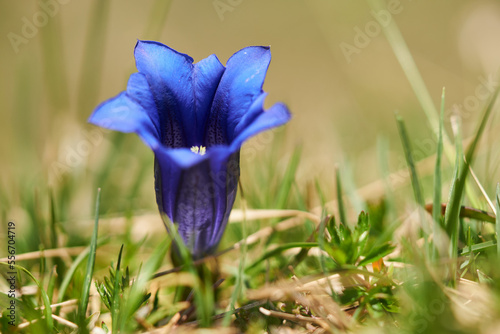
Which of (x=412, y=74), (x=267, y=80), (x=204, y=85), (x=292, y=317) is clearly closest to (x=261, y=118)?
(x=204, y=85)

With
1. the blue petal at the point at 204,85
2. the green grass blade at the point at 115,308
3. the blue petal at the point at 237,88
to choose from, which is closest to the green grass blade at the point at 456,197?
the blue petal at the point at 237,88

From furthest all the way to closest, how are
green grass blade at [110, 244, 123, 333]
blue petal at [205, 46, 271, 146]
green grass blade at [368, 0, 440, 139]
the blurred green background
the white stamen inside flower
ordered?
the blurred green background < green grass blade at [368, 0, 440, 139] < the white stamen inside flower < blue petal at [205, 46, 271, 146] < green grass blade at [110, 244, 123, 333]

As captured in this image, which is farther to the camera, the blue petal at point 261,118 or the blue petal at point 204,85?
the blue petal at point 204,85

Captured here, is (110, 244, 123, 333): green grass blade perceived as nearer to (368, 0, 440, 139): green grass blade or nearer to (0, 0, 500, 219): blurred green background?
(0, 0, 500, 219): blurred green background

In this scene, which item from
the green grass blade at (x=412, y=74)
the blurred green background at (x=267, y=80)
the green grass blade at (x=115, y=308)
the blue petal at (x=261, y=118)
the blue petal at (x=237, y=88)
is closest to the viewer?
the blue petal at (x=261, y=118)

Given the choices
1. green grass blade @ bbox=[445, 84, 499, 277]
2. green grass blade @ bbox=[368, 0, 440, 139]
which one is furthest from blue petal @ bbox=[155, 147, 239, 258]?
green grass blade @ bbox=[368, 0, 440, 139]

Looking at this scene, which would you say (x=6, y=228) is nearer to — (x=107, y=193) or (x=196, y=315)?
(x=107, y=193)

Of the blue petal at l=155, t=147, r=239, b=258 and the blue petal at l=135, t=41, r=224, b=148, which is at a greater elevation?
the blue petal at l=135, t=41, r=224, b=148

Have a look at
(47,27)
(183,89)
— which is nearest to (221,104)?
(183,89)

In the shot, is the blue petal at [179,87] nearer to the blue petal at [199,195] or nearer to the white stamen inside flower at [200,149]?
the white stamen inside flower at [200,149]

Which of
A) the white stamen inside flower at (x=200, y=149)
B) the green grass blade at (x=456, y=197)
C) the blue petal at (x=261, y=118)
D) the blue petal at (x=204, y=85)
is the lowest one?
the green grass blade at (x=456, y=197)
